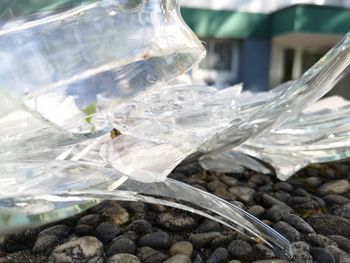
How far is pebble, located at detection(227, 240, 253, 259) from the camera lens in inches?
23.9

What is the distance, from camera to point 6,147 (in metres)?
0.60

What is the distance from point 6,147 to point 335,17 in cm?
440

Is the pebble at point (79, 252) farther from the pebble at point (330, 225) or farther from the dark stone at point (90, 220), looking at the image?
the pebble at point (330, 225)

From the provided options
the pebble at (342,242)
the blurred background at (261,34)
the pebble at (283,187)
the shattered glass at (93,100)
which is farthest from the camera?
the blurred background at (261,34)

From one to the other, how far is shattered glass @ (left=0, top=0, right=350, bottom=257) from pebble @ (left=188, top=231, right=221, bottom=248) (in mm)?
41

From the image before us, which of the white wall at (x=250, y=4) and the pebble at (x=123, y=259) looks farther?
the white wall at (x=250, y=4)

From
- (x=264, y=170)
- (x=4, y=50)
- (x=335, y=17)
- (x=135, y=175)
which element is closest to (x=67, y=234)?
(x=135, y=175)

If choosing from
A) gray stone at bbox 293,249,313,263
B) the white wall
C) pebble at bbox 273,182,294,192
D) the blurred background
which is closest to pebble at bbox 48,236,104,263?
gray stone at bbox 293,249,313,263

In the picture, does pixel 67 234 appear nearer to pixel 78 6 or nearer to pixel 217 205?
pixel 217 205

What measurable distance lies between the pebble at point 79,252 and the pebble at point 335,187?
20.9 inches

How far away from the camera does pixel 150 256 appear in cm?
60

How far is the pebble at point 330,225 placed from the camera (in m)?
0.71

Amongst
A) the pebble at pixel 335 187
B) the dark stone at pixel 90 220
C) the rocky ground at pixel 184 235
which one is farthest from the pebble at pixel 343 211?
the dark stone at pixel 90 220

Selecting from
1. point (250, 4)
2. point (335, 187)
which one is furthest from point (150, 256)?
point (250, 4)
